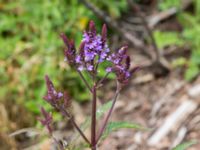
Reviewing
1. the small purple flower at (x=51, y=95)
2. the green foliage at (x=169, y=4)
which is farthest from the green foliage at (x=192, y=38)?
the small purple flower at (x=51, y=95)

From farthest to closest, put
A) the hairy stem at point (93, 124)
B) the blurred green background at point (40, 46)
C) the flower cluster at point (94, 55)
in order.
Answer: the blurred green background at point (40, 46) < the hairy stem at point (93, 124) < the flower cluster at point (94, 55)

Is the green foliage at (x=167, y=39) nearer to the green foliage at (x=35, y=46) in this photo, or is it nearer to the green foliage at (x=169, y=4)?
the green foliage at (x=169, y=4)

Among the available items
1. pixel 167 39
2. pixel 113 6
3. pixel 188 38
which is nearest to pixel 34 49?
pixel 113 6

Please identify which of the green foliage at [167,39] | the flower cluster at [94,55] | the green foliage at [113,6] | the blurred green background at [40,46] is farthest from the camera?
the green foliage at [113,6]

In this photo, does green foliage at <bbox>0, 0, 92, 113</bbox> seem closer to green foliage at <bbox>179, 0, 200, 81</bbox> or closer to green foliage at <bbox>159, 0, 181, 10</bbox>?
green foliage at <bbox>159, 0, 181, 10</bbox>

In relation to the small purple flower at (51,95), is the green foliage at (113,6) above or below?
below

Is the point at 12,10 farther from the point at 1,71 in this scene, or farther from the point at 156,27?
the point at 156,27

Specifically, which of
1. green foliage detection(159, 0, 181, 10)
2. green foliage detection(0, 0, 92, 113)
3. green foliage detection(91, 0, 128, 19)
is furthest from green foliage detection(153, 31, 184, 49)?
green foliage detection(0, 0, 92, 113)
